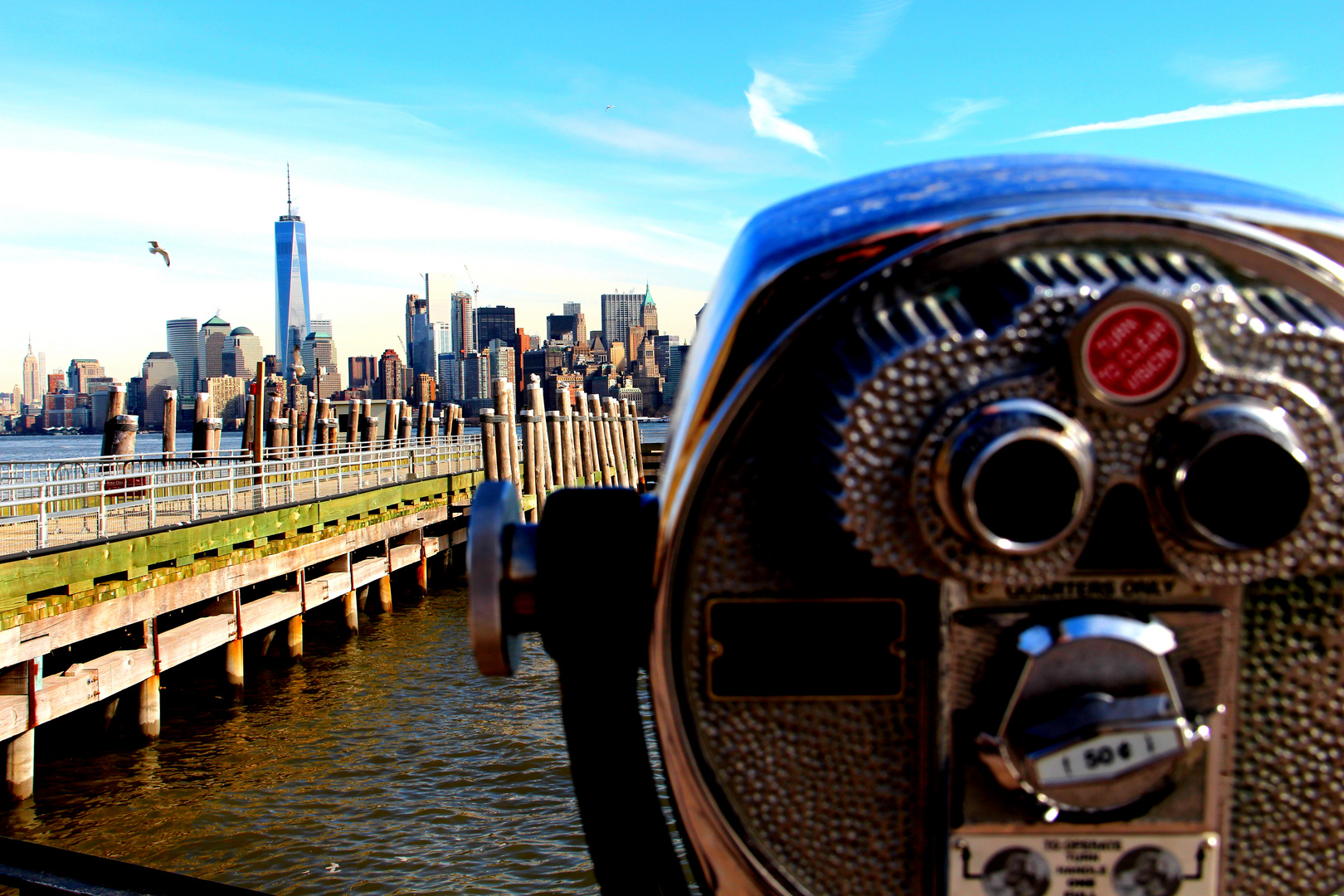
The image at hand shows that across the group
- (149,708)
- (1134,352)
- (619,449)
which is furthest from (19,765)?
(619,449)

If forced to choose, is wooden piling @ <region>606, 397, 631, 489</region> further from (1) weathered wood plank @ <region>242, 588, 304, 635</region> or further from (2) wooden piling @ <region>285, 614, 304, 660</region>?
(1) weathered wood plank @ <region>242, 588, 304, 635</region>

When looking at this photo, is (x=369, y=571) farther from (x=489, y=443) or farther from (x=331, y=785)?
(x=331, y=785)

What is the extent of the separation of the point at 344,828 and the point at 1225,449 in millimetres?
8614

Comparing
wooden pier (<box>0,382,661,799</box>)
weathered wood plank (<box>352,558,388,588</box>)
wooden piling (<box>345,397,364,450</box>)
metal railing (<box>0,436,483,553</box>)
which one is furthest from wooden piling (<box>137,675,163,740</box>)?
wooden piling (<box>345,397,364,450</box>)

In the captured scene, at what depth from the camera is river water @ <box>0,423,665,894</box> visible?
305 inches

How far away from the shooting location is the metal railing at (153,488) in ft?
29.0

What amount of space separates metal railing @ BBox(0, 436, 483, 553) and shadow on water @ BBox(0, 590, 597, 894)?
196cm

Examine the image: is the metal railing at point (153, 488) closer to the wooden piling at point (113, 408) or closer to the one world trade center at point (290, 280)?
the wooden piling at point (113, 408)

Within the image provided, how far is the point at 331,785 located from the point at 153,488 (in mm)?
3098

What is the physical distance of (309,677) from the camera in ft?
42.2

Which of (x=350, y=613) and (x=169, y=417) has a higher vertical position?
(x=169, y=417)

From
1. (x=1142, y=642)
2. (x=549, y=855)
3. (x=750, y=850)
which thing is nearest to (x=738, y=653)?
(x=750, y=850)

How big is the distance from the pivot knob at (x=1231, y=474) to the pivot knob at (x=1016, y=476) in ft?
0.20

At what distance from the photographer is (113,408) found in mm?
14344
